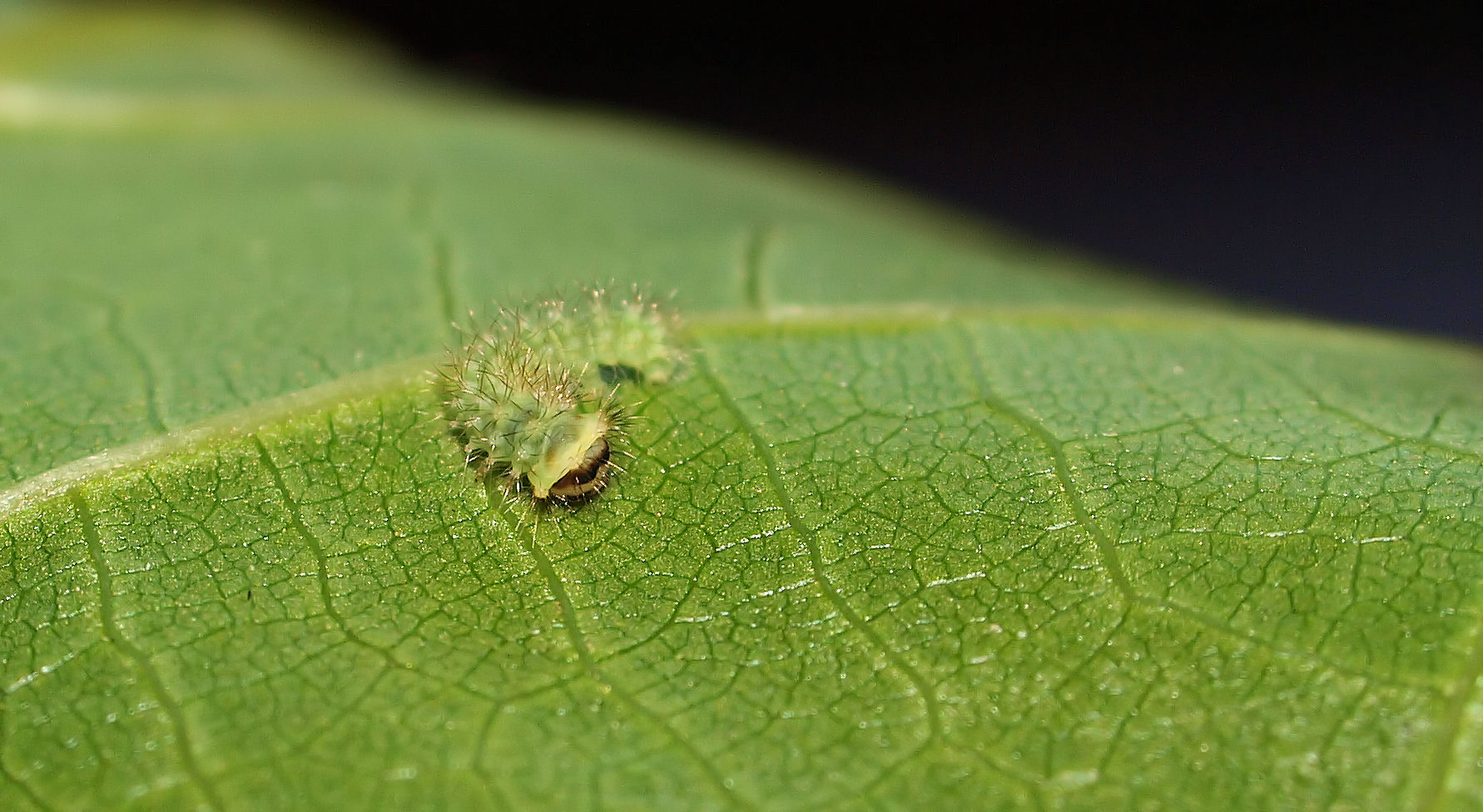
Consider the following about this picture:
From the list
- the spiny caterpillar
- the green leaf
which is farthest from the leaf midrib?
the spiny caterpillar

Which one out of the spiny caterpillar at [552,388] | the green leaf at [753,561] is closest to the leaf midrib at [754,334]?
the green leaf at [753,561]

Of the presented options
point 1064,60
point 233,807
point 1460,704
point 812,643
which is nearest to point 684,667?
point 812,643

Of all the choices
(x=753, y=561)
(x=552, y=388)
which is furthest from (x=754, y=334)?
(x=753, y=561)

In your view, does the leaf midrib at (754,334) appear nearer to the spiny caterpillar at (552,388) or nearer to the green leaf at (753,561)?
the green leaf at (753,561)

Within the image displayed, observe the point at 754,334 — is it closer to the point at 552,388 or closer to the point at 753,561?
the point at 552,388

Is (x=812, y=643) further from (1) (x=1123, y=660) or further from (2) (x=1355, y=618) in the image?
(2) (x=1355, y=618)
